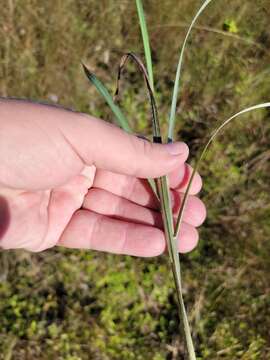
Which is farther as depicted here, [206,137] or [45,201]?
[206,137]

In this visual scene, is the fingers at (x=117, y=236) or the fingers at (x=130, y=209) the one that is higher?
the fingers at (x=130, y=209)

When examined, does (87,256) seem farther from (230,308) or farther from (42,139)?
(42,139)

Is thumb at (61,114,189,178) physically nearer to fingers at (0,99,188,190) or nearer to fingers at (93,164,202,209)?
fingers at (0,99,188,190)

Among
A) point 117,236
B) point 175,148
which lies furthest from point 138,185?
point 175,148

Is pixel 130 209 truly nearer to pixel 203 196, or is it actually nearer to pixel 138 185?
pixel 138 185

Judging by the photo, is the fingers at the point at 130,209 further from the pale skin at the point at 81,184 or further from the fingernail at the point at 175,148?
the fingernail at the point at 175,148

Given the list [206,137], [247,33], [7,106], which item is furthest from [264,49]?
[7,106]

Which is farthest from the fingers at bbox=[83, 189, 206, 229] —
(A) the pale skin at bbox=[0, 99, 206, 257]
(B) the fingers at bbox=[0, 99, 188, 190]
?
(B) the fingers at bbox=[0, 99, 188, 190]

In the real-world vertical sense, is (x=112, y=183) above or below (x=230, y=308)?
above

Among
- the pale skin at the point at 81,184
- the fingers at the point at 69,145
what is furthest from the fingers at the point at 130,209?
the fingers at the point at 69,145
